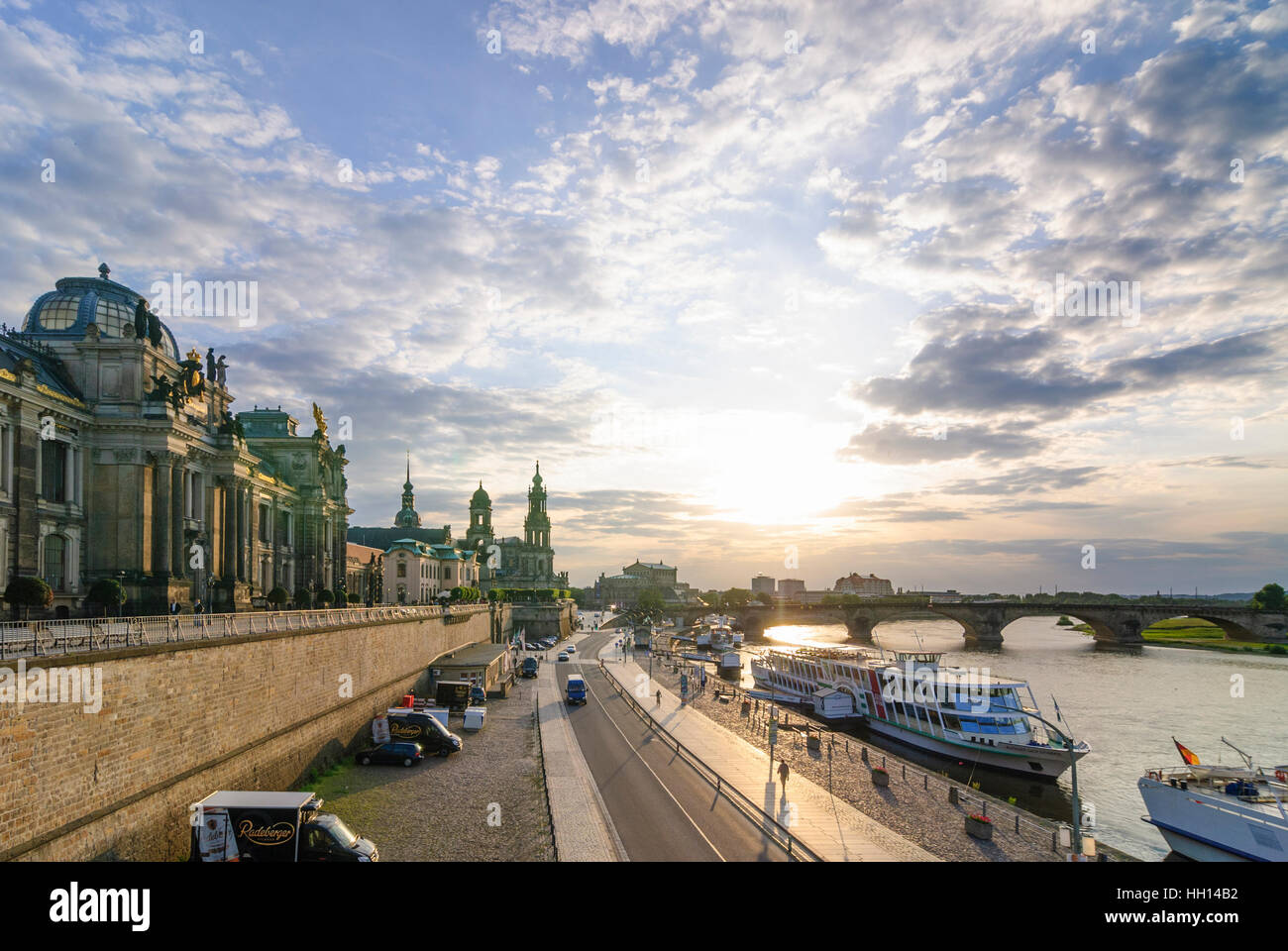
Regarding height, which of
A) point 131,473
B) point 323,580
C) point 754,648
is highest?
point 131,473

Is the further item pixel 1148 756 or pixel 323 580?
pixel 323 580

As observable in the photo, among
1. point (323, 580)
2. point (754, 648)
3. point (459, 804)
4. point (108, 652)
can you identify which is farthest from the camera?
point (754, 648)

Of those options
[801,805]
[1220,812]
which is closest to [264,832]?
[801,805]

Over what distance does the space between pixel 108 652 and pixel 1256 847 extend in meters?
36.4

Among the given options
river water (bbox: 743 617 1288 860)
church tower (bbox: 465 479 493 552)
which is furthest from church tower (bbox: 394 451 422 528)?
river water (bbox: 743 617 1288 860)

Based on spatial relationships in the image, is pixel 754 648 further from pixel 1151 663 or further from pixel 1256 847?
pixel 1256 847

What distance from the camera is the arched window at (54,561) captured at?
38719mm

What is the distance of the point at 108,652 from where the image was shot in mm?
18422

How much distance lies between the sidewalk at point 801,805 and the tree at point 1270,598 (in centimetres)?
12597

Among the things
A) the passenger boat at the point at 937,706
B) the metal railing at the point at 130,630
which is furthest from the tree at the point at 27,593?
the passenger boat at the point at 937,706

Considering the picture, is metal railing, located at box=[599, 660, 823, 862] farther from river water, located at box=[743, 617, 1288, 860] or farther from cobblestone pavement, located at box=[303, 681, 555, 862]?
river water, located at box=[743, 617, 1288, 860]

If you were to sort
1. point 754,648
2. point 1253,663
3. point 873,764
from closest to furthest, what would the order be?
point 873,764 → point 1253,663 → point 754,648

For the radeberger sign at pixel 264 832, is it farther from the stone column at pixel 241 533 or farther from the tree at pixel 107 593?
the stone column at pixel 241 533
